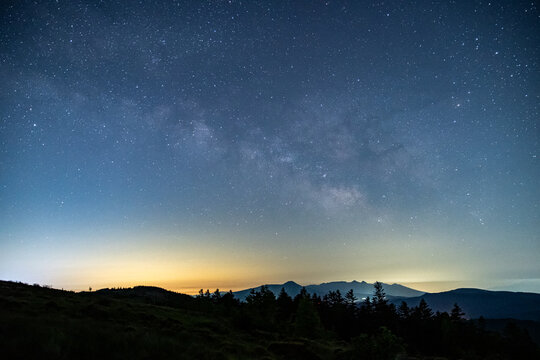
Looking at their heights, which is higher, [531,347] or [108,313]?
[108,313]

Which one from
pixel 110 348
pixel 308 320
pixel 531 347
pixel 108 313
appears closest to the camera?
pixel 110 348

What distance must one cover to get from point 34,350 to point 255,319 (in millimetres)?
34961

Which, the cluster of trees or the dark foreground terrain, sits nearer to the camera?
the dark foreground terrain

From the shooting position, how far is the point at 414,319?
203 ft

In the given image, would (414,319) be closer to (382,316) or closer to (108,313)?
(382,316)

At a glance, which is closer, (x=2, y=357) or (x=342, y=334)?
(x=2, y=357)

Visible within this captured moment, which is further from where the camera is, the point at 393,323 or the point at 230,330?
the point at 393,323

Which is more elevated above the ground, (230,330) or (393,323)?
(230,330)

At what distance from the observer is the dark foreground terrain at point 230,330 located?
791 centimetres

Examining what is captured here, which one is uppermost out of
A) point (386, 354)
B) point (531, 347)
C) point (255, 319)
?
point (386, 354)

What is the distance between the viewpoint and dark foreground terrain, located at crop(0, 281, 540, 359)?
26.0 feet

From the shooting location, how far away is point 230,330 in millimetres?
28234

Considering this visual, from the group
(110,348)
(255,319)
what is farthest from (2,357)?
(255,319)

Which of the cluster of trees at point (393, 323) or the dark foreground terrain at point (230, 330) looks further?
the cluster of trees at point (393, 323)
